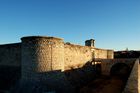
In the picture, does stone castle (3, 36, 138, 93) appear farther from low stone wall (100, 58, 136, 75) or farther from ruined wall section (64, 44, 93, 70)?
low stone wall (100, 58, 136, 75)

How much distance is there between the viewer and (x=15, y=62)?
1991cm

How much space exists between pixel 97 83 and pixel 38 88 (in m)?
8.77

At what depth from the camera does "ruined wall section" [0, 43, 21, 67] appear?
19753mm

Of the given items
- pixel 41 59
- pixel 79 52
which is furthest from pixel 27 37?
pixel 79 52

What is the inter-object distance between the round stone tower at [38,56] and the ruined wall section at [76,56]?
3.64m

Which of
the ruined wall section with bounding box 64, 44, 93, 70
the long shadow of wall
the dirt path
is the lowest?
the dirt path

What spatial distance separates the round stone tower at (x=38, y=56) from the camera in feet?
51.0

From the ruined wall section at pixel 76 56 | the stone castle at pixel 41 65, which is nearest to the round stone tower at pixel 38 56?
the stone castle at pixel 41 65

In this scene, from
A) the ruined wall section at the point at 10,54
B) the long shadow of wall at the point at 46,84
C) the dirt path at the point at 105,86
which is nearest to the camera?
the long shadow of wall at the point at 46,84

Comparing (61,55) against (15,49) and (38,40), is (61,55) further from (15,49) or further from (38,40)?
(15,49)

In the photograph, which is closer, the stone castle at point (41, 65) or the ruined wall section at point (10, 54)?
the stone castle at point (41, 65)

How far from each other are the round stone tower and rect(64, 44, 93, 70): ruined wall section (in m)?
3.64

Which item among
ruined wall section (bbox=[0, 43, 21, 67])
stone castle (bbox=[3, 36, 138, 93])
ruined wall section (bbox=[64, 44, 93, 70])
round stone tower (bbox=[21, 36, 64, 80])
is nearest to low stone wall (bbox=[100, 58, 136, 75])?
ruined wall section (bbox=[64, 44, 93, 70])

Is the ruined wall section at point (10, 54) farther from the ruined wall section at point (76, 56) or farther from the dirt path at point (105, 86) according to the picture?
the dirt path at point (105, 86)
